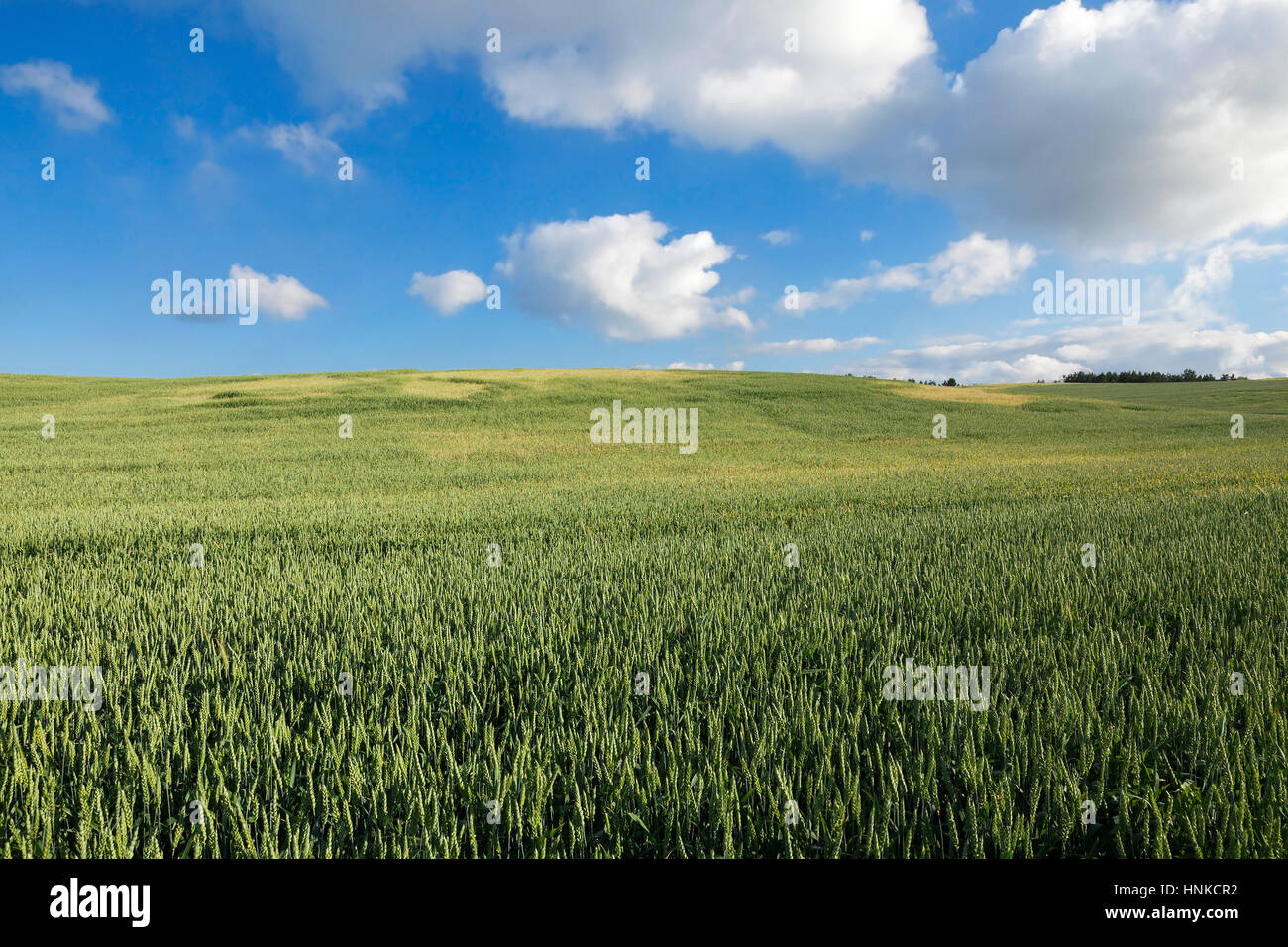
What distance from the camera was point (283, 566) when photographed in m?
7.03

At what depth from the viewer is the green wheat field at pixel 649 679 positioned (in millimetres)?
2361

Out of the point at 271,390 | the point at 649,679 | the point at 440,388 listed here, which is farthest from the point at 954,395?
the point at 649,679

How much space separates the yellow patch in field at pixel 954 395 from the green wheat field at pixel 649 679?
35.3 metres

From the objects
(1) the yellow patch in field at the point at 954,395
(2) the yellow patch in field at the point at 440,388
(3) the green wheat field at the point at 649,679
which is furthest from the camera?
(1) the yellow patch in field at the point at 954,395

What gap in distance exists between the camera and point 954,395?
156 ft

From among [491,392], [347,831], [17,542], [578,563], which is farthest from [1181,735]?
[491,392]

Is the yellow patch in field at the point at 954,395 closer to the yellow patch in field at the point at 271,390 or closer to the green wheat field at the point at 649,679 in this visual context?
the green wheat field at the point at 649,679

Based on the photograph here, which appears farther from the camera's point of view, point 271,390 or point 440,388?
point 440,388

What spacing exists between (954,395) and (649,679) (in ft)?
166

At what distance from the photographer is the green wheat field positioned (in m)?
2.36

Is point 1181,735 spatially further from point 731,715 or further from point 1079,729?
point 731,715

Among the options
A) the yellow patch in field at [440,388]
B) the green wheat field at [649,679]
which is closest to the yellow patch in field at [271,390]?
the yellow patch in field at [440,388]

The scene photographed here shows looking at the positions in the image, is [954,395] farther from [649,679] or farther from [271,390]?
[649,679]

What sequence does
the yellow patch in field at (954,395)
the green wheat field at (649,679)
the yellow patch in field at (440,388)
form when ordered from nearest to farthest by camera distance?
1. the green wheat field at (649,679)
2. the yellow patch in field at (440,388)
3. the yellow patch in field at (954,395)
